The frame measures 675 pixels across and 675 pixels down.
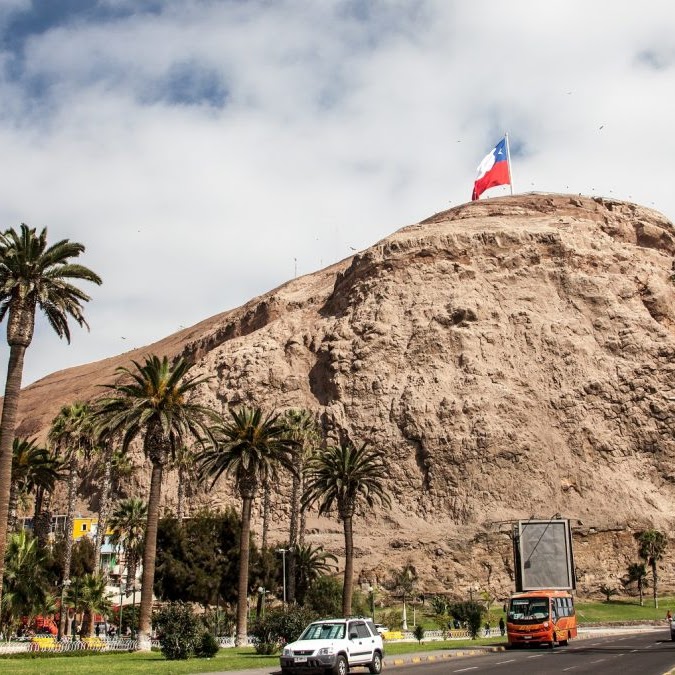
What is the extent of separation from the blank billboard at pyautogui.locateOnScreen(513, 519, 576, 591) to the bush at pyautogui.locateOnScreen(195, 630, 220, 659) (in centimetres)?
1628

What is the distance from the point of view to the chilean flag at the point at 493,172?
91375 millimetres

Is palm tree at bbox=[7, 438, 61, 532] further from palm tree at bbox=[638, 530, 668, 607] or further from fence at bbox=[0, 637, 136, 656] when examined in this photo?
palm tree at bbox=[638, 530, 668, 607]

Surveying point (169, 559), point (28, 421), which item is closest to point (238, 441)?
point (169, 559)

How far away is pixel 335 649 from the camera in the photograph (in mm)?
22516

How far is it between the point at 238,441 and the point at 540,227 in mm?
71370

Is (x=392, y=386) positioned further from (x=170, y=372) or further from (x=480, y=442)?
(x=170, y=372)

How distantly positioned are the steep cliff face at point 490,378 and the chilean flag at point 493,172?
43.2 ft

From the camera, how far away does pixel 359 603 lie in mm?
67125

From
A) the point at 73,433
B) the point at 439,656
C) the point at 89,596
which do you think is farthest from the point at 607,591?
the point at 439,656

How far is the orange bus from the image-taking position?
121ft

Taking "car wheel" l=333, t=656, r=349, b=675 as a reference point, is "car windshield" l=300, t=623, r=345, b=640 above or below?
above

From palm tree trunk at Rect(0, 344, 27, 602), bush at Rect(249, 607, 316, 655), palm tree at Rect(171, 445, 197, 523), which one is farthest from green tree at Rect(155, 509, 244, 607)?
palm tree trunk at Rect(0, 344, 27, 602)

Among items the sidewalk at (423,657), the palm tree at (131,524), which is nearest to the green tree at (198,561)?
the palm tree at (131,524)

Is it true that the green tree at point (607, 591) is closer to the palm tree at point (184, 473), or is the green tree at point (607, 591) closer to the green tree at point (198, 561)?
the green tree at point (198, 561)
